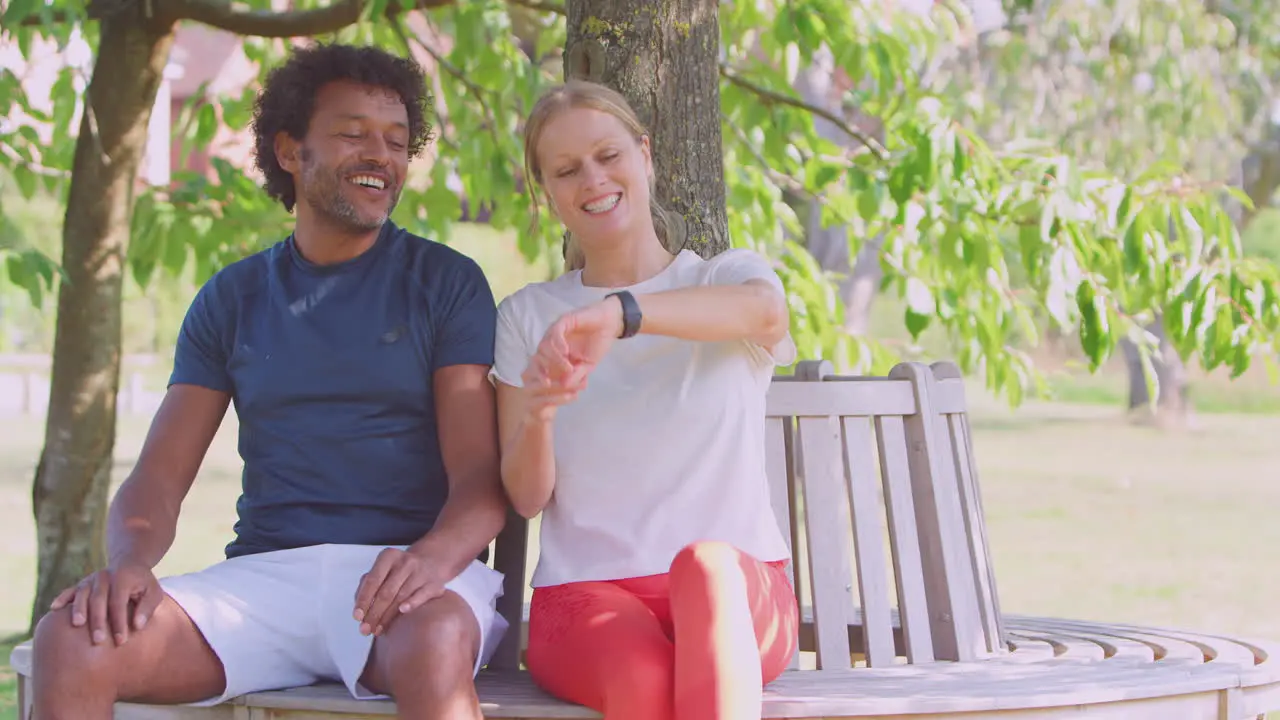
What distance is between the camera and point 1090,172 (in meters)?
4.86

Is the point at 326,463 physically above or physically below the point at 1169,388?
below

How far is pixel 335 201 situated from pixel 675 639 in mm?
1152

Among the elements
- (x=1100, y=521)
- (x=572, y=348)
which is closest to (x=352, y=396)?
(x=572, y=348)

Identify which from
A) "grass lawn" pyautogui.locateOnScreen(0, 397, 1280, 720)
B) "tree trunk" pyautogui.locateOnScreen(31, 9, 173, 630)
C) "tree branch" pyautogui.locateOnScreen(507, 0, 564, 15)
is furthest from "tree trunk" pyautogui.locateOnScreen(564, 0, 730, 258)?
"grass lawn" pyautogui.locateOnScreen(0, 397, 1280, 720)

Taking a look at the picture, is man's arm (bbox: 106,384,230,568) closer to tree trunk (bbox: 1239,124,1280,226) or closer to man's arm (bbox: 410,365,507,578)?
man's arm (bbox: 410,365,507,578)

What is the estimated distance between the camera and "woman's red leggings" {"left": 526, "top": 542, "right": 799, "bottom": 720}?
2.48 metres

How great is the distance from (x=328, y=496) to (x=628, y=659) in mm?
757

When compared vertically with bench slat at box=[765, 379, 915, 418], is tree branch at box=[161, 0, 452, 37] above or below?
above

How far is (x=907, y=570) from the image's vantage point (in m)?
3.23

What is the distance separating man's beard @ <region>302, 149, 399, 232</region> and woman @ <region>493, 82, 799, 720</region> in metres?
0.33

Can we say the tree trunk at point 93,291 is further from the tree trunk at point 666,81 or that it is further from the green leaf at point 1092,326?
the green leaf at point 1092,326

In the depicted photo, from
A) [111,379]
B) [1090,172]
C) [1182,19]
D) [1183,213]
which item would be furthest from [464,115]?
[1182,19]

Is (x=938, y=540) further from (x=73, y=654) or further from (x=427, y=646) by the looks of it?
(x=73, y=654)

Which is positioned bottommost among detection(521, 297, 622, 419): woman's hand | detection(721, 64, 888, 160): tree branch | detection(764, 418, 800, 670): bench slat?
detection(764, 418, 800, 670): bench slat
